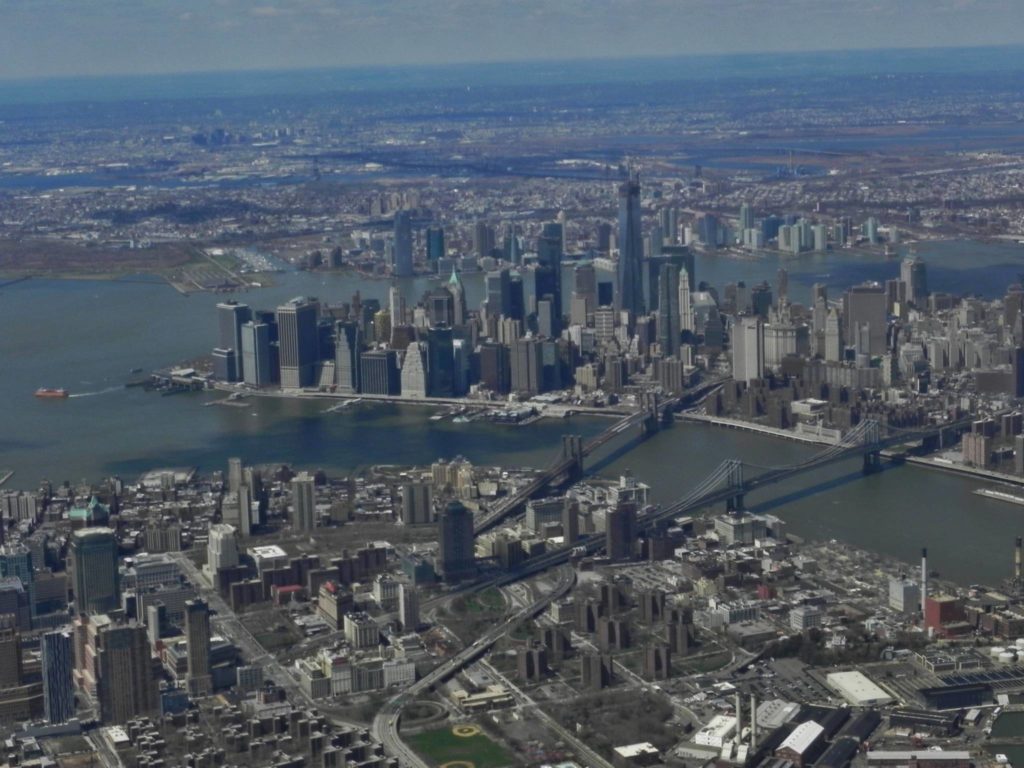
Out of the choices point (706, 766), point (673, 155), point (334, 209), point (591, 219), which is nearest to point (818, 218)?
point (591, 219)

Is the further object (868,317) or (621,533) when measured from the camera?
(868,317)

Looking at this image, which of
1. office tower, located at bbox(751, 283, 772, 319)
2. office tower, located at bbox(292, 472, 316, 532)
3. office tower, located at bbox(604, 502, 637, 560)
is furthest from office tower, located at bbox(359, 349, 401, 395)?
office tower, located at bbox(604, 502, 637, 560)

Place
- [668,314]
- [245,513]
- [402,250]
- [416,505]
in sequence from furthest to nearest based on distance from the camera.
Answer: [402,250] → [668,314] → [416,505] → [245,513]

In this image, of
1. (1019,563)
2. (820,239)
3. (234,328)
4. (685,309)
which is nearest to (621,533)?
(1019,563)

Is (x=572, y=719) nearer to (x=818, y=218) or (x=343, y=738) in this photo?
(x=343, y=738)

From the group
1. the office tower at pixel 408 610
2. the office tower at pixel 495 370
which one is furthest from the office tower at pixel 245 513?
the office tower at pixel 495 370

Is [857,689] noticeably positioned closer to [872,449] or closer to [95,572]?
[95,572]

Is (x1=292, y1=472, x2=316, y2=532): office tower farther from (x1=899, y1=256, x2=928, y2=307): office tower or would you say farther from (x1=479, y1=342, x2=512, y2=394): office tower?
(x1=899, y1=256, x2=928, y2=307): office tower
